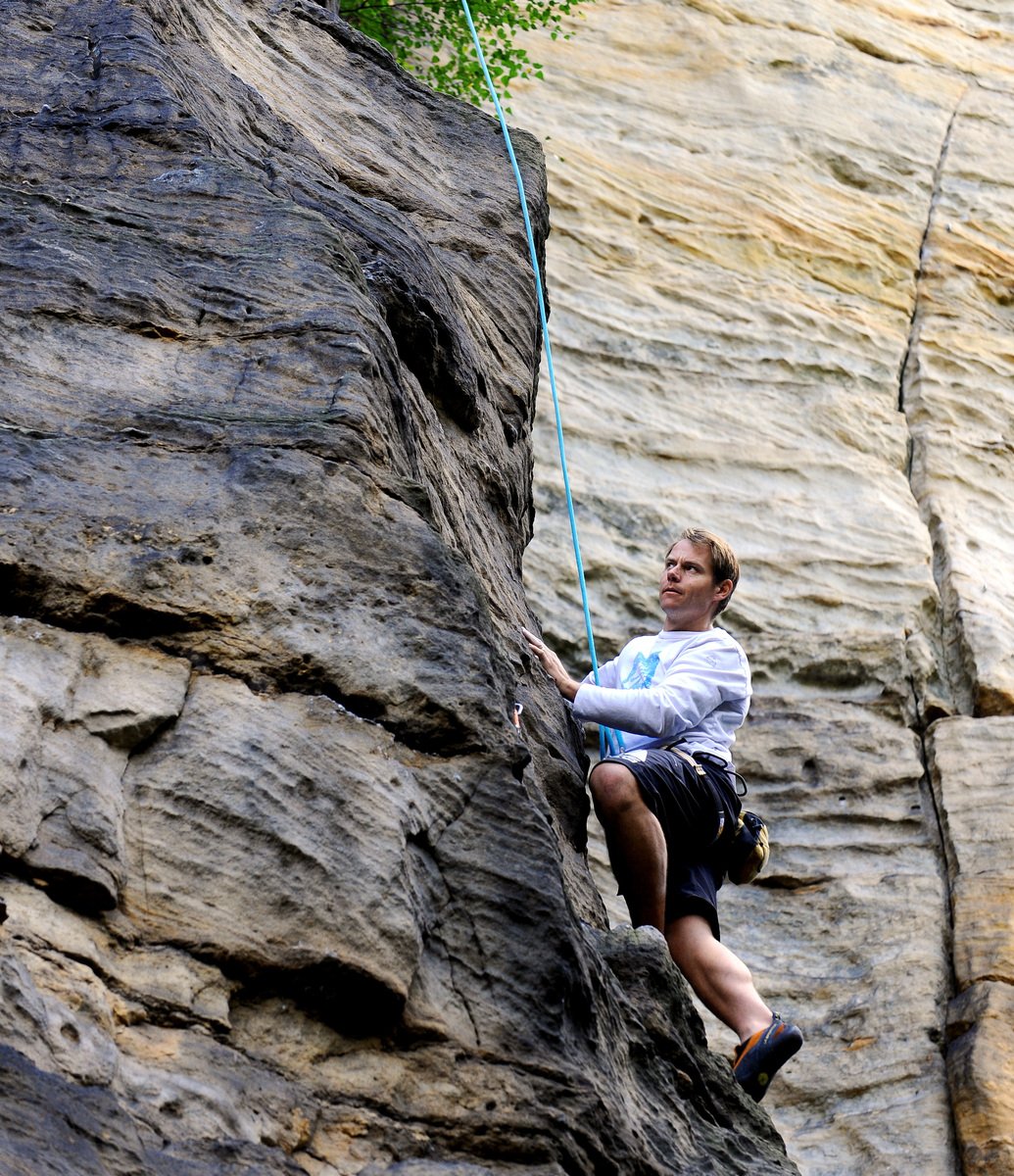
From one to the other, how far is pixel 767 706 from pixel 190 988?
6608 mm

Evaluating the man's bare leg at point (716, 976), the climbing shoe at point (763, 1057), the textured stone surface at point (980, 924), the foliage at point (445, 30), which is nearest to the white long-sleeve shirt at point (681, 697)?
the man's bare leg at point (716, 976)

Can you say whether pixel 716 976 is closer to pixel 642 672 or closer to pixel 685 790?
pixel 685 790

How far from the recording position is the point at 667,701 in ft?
19.2

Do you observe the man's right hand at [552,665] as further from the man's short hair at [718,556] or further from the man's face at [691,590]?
the man's short hair at [718,556]

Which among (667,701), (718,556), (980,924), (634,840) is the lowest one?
(980,924)

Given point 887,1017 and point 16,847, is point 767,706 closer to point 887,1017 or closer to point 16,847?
point 887,1017

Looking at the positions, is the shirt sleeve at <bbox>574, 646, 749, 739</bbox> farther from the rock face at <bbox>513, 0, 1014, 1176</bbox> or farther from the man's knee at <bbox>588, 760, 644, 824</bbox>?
the rock face at <bbox>513, 0, 1014, 1176</bbox>

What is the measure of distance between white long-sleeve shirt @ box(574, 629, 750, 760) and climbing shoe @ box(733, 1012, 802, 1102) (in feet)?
3.44

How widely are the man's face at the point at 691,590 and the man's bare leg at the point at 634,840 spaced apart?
97cm

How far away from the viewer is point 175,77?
6.52m

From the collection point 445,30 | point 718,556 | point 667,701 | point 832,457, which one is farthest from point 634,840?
point 445,30

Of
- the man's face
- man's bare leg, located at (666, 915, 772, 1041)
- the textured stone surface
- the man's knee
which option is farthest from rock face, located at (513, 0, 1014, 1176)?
the man's knee

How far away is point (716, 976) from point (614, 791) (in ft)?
2.43

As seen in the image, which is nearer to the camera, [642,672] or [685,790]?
[685,790]
